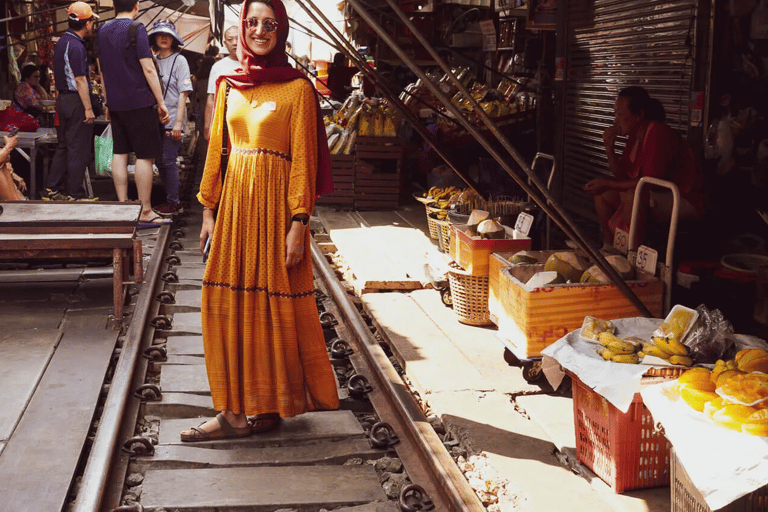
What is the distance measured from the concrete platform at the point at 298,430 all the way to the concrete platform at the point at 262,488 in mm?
351

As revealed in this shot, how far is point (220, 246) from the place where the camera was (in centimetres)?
480

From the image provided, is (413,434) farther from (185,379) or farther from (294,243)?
(185,379)

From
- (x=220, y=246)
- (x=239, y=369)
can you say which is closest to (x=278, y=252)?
(x=220, y=246)

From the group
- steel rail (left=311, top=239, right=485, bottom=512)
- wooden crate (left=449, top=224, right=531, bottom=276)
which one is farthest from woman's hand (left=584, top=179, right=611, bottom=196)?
steel rail (left=311, top=239, right=485, bottom=512)

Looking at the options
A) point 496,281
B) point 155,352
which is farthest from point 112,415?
point 496,281

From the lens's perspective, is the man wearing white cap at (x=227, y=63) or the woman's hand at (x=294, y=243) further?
the man wearing white cap at (x=227, y=63)

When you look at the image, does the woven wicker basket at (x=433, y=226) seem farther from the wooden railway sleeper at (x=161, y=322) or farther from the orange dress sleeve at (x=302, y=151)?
the orange dress sleeve at (x=302, y=151)

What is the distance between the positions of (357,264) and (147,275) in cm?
195

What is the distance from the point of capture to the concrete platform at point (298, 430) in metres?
4.93

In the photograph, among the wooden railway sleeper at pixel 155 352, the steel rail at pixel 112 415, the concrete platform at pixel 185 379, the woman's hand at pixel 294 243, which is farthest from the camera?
the wooden railway sleeper at pixel 155 352

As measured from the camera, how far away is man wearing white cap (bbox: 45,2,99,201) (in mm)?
10906

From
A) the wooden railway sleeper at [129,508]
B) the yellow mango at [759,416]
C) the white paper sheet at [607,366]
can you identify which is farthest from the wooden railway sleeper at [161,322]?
the yellow mango at [759,416]

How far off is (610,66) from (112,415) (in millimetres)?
7015

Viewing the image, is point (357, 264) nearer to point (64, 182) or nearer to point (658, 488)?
point (658, 488)
